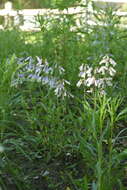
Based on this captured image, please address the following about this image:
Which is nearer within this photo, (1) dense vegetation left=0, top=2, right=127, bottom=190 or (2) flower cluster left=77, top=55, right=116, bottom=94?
(1) dense vegetation left=0, top=2, right=127, bottom=190

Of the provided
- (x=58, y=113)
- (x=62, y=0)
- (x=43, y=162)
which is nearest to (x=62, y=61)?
(x=62, y=0)

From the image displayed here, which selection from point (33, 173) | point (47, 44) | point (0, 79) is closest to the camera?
point (33, 173)

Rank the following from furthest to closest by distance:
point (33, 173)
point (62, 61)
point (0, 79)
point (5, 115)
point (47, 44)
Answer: point (47, 44) → point (62, 61) → point (0, 79) → point (5, 115) → point (33, 173)

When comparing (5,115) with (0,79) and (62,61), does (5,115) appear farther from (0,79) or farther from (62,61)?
(62,61)

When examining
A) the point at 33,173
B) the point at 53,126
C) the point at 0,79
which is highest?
the point at 0,79

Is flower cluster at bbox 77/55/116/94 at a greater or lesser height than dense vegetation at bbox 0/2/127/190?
→ greater

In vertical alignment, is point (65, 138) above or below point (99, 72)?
below

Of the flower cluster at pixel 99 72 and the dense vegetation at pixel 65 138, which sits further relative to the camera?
the flower cluster at pixel 99 72

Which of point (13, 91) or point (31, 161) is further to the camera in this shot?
point (13, 91)

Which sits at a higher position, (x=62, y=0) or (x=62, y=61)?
(x=62, y=0)

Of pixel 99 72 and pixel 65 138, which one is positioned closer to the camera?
pixel 65 138

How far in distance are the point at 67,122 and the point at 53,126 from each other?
0.39 feet

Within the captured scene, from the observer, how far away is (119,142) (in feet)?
9.34

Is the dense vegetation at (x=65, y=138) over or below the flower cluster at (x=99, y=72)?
below
